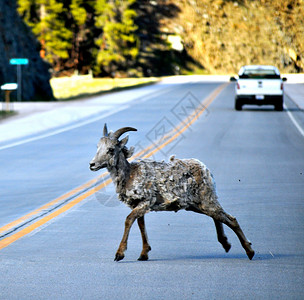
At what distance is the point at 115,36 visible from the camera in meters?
86.8

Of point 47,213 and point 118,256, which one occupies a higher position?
point 118,256

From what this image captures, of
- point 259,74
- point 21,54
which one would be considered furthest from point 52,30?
point 259,74

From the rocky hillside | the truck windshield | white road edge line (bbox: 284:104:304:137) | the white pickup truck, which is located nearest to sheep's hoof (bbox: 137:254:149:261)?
white road edge line (bbox: 284:104:304:137)

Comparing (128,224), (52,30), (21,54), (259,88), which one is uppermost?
(52,30)

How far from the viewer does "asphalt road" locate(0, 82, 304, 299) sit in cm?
731

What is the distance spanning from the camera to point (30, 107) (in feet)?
134

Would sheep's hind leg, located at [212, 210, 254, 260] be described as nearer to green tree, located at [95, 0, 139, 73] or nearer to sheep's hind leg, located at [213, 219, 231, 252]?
sheep's hind leg, located at [213, 219, 231, 252]

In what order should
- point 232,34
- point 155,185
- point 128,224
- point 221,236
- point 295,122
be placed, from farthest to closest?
point 232,34, point 295,122, point 221,236, point 155,185, point 128,224

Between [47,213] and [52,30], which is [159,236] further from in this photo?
[52,30]

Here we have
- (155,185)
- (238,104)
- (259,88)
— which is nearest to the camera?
(155,185)

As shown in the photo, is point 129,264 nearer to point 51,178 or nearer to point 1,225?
point 1,225

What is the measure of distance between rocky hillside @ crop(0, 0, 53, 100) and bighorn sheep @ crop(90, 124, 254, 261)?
3661 cm

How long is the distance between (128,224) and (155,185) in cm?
52

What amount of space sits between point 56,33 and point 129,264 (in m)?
77.7
